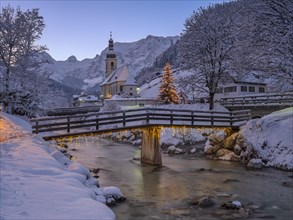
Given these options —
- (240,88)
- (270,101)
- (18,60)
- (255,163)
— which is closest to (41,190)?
(255,163)

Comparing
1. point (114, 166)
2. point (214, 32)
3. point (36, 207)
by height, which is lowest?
point (114, 166)

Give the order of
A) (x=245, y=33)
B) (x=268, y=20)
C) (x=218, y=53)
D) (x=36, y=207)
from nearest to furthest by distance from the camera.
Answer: (x=36, y=207) < (x=268, y=20) < (x=245, y=33) < (x=218, y=53)

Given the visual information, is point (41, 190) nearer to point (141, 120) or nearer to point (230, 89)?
point (141, 120)

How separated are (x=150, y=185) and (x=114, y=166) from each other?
23.0ft

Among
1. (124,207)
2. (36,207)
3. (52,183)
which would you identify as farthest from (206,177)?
(36,207)

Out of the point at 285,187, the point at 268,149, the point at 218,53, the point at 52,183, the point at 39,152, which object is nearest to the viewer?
the point at 52,183

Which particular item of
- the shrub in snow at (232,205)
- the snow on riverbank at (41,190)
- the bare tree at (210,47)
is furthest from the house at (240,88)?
the snow on riverbank at (41,190)

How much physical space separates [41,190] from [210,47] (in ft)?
111

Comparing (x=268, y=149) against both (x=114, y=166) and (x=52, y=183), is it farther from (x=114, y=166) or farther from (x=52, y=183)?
(x=52, y=183)

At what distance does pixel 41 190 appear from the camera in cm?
976

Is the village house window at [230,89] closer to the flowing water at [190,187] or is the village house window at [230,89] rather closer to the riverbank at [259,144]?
the riverbank at [259,144]

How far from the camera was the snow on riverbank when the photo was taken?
821 centimetres

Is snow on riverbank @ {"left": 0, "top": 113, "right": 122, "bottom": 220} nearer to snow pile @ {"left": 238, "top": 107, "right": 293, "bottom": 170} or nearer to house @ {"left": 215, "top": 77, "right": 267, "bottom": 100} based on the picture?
snow pile @ {"left": 238, "top": 107, "right": 293, "bottom": 170}

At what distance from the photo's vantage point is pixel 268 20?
2117cm
